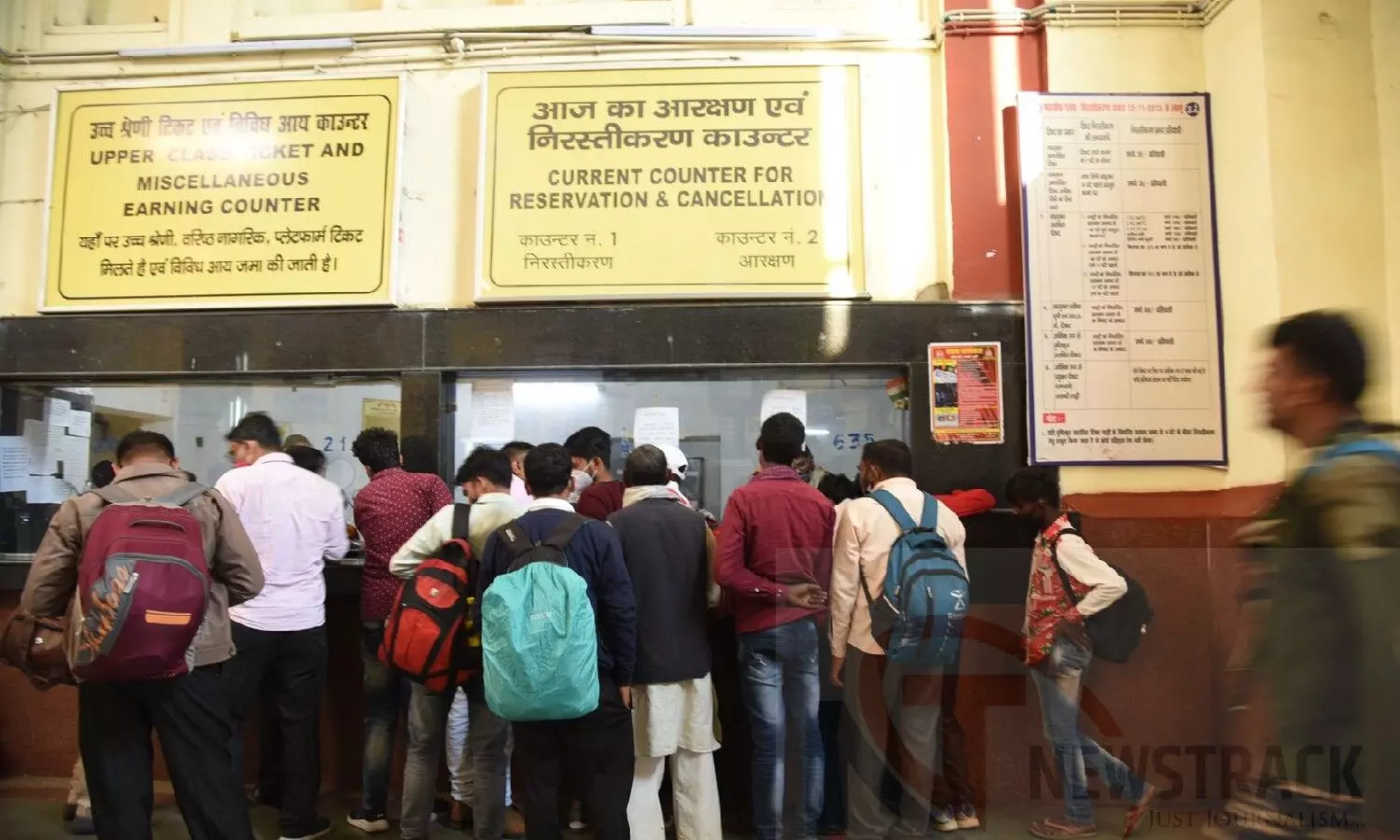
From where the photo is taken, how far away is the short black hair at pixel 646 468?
3.63m

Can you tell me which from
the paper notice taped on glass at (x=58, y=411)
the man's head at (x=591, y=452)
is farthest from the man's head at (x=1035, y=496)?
the paper notice taped on glass at (x=58, y=411)

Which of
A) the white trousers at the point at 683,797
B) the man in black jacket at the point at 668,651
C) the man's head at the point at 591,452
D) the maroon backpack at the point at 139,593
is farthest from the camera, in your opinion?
the man's head at the point at 591,452

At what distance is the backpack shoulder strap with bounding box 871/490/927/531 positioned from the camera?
3.65 meters

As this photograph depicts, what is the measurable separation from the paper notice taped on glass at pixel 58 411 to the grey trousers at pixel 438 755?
2840 millimetres

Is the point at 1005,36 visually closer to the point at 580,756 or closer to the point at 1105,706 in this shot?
the point at 1105,706

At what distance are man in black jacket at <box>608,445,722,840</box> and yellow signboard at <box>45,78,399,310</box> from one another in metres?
2.17

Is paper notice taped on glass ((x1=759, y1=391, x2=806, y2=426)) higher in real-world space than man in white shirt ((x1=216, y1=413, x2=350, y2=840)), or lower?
higher

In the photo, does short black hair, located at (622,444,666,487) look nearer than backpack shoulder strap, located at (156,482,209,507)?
No

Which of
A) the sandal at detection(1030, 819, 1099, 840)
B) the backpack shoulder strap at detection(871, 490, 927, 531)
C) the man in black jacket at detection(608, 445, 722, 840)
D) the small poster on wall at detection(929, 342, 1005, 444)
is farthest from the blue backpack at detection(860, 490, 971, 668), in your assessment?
the sandal at detection(1030, 819, 1099, 840)

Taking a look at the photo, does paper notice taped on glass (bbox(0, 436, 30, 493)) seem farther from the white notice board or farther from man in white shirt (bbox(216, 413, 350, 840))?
the white notice board

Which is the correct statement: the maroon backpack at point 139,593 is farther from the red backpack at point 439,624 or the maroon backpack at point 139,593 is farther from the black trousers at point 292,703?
the black trousers at point 292,703

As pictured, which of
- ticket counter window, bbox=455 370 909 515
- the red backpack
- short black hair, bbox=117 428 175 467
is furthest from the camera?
ticket counter window, bbox=455 370 909 515

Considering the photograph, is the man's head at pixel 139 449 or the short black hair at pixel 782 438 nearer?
the man's head at pixel 139 449

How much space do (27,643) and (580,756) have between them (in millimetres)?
2046
